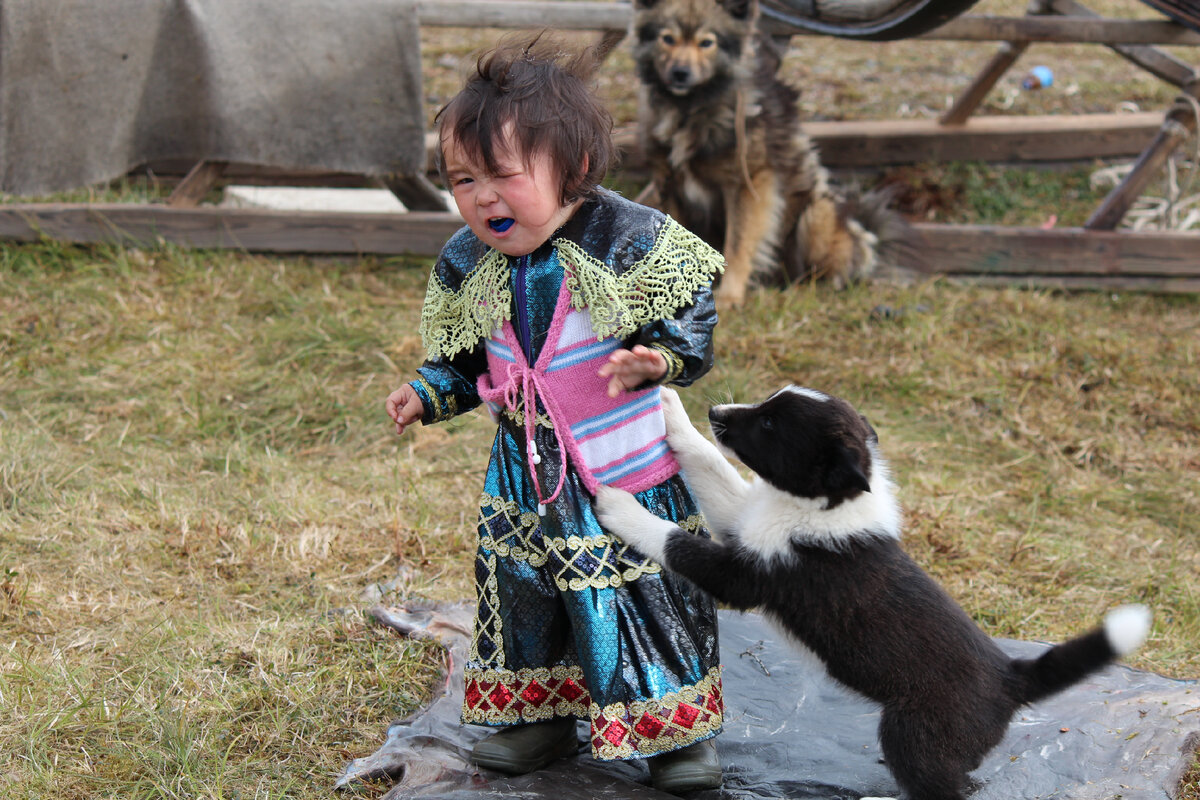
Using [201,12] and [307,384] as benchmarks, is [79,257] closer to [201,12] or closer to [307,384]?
[201,12]

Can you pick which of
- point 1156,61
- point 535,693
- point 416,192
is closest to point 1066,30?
point 1156,61

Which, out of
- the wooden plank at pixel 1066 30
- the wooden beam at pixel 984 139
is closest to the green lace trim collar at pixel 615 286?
the wooden plank at pixel 1066 30

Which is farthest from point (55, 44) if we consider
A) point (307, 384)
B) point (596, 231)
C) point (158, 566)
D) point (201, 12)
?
point (596, 231)

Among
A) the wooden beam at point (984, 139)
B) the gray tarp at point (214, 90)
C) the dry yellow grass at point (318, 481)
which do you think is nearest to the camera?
the dry yellow grass at point (318, 481)

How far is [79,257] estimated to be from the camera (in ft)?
18.7

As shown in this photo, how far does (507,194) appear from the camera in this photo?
2.16 m

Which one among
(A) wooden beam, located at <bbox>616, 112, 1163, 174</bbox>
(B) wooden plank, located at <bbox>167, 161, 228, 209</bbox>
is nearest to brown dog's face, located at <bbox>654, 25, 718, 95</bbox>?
(A) wooden beam, located at <bbox>616, 112, 1163, 174</bbox>

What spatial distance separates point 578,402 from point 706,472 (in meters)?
0.38

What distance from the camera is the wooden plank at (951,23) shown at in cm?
580

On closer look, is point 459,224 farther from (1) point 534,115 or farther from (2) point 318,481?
(1) point 534,115

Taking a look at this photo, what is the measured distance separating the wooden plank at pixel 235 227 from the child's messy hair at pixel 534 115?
12.2 ft

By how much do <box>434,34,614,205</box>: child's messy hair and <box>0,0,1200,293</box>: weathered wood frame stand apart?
366cm

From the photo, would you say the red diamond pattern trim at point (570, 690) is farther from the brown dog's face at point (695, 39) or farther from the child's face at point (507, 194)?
the brown dog's face at point (695, 39)

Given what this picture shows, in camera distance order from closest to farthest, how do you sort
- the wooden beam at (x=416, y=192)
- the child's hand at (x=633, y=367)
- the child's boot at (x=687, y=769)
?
1. the child's hand at (x=633, y=367)
2. the child's boot at (x=687, y=769)
3. the wooden beam at (x=416, y=192)
